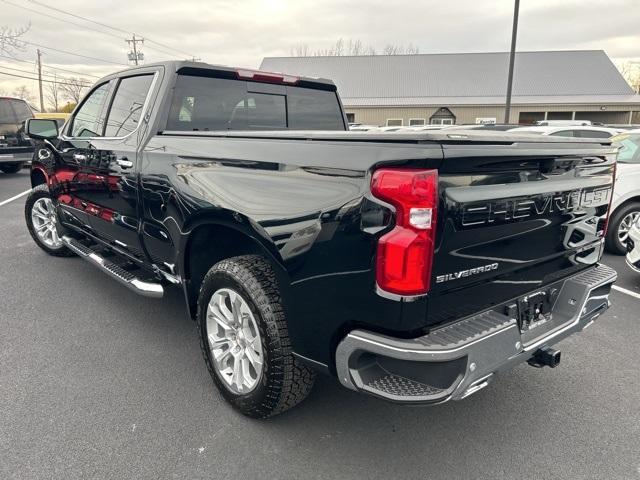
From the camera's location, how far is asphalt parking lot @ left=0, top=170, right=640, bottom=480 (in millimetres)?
2377

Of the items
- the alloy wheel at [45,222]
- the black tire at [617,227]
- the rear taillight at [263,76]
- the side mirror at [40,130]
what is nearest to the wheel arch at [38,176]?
the alloy wheel at [45,222]

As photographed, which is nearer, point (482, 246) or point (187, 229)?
point (482, 246)

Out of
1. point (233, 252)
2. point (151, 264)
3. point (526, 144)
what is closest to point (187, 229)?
point (233, 252)

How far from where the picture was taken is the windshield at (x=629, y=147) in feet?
20.3

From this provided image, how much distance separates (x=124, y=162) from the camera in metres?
3.52

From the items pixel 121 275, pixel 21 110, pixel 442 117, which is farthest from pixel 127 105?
pixel 442 117

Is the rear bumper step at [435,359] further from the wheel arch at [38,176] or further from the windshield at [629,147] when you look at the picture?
the windshield at [629,147]

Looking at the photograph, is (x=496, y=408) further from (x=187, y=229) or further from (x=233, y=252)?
(x=187, y=229)

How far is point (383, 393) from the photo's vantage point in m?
2.01

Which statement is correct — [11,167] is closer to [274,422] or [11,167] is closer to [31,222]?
[31,222]

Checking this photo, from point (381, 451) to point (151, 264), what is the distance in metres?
2.16

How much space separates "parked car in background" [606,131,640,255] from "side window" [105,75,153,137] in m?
5.76

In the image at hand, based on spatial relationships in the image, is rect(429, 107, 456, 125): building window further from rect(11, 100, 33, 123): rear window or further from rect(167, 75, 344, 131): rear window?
rect(167, 75, 344, 131): rear window

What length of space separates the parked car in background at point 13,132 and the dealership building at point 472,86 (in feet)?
77.8
